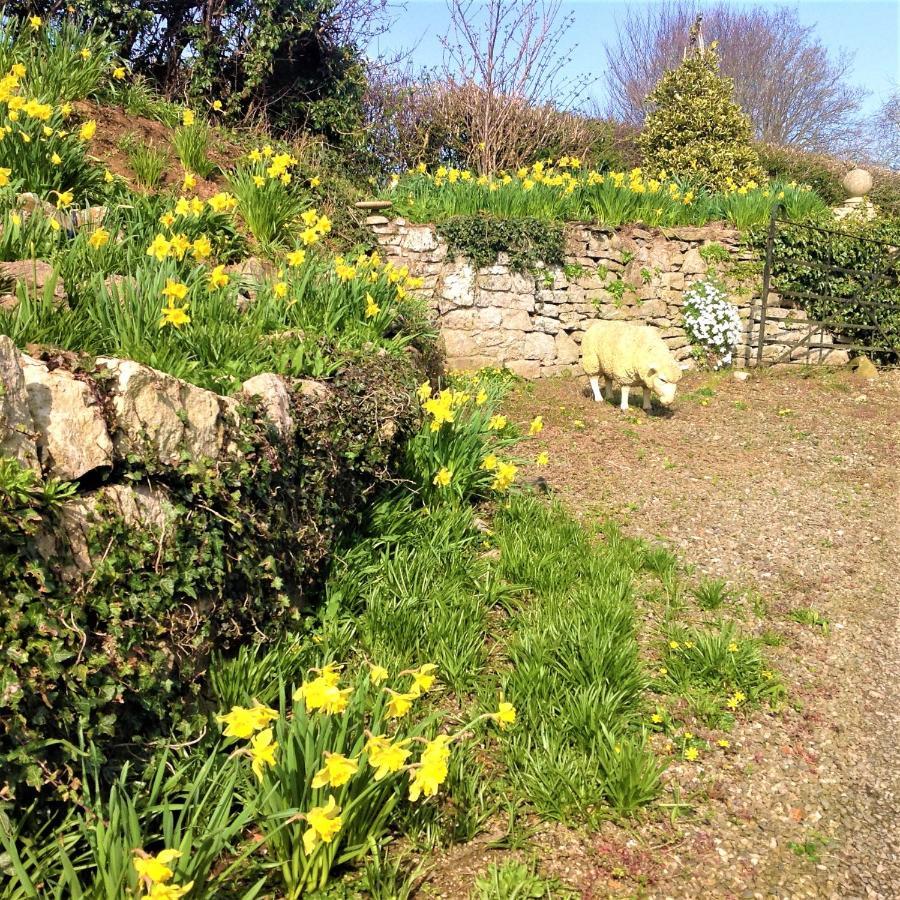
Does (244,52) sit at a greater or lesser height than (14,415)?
greater

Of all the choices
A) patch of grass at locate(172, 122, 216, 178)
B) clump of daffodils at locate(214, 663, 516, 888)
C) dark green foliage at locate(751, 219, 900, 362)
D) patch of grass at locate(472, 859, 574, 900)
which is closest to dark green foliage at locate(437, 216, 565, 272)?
patch of grass at locate(172, 122, 216, 178)

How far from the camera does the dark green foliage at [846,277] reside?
9484 mm

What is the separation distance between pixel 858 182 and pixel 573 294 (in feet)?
27.3

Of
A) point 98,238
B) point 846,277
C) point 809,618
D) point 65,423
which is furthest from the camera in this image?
point 846,277

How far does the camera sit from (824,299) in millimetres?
9516

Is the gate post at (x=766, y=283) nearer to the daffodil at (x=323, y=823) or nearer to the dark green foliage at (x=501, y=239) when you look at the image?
the dark green foliage at (x=501, y=239)

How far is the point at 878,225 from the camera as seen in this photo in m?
10.0

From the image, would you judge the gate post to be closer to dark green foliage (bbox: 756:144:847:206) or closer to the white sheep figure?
the white sheep figure

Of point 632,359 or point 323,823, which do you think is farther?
point 632,359

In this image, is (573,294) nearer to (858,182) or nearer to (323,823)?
(323,823)

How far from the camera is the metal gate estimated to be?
31.1 feet

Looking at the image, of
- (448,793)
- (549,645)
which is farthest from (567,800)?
(549,645)

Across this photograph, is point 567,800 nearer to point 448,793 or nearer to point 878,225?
point 448,793

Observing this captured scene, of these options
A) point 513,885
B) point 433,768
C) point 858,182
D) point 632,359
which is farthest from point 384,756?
point 858,182
